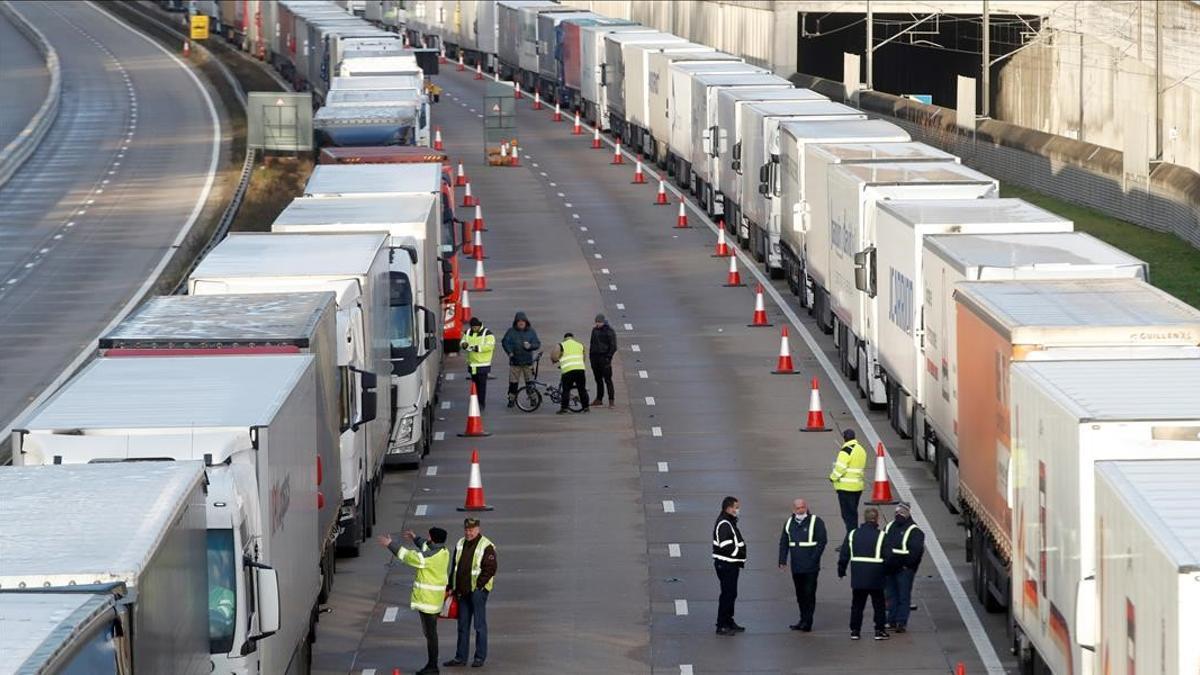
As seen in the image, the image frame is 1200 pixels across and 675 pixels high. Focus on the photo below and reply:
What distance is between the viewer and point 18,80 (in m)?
113

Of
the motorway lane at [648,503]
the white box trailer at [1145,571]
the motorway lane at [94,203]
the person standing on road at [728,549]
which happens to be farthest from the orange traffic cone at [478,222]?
the white box trailer at [1145,571]

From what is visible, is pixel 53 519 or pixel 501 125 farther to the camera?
pixel 501 125

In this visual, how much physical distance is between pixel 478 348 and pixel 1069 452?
61.9 feet

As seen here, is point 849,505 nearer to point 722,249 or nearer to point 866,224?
point 866,224

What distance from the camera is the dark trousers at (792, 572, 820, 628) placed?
73.4 feet

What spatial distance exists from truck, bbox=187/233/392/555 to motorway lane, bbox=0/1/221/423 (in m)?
11.0

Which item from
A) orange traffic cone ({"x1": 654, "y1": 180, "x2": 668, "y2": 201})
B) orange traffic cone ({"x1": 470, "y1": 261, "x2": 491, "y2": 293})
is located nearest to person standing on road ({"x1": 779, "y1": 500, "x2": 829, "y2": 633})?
orange traffic cone ({"x1": 470, "y1": 261, "x2": 491, "y2": 293})

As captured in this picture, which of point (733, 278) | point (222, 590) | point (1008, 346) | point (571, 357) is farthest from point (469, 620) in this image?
point (733, 278)

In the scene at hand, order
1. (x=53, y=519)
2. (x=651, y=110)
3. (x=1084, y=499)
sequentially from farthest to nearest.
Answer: (x=651, y=110)
(x=1084, y=499)
(x=53, y=519)

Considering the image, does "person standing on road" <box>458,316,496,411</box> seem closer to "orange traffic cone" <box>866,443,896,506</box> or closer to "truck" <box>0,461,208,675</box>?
"orange traffic cone" <box>866,443,896,506</box>

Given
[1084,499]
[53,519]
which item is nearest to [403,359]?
[1084,499]

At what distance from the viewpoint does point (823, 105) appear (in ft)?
165

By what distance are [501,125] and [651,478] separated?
41.9 meters

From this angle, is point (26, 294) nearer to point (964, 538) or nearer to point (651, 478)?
point (651, 478)
